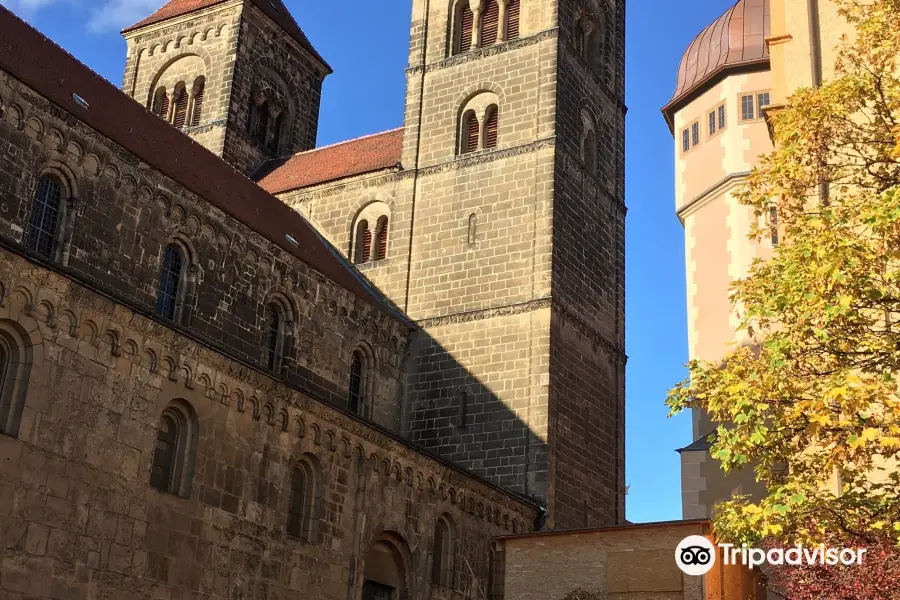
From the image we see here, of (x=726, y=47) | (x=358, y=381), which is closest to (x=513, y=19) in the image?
(x=726, y=47)

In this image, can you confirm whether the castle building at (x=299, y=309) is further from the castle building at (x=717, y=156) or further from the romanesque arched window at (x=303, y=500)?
the castle building at (x=717, y=156)

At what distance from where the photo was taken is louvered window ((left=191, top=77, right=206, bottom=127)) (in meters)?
38.7

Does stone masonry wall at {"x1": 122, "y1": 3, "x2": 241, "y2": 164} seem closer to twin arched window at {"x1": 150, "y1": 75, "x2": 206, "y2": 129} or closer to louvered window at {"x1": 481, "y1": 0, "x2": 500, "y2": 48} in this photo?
twin arched window at {"x1": 150, "y1": 75, "x2": 206, "y2": 129}

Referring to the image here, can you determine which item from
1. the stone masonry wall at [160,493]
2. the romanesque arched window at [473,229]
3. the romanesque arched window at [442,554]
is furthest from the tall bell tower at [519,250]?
the stone masonry wall at [160,493]

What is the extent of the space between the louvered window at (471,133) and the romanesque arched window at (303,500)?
14.4 metres

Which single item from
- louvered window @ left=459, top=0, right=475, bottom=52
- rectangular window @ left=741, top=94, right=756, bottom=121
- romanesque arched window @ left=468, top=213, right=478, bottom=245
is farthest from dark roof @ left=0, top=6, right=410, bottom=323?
rectangular window @ left=741, top=94, right=756, bottom=121

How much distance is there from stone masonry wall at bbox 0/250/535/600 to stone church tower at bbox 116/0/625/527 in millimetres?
6377

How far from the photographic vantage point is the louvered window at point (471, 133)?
3312 centimetres

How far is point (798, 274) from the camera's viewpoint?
12.0 meters

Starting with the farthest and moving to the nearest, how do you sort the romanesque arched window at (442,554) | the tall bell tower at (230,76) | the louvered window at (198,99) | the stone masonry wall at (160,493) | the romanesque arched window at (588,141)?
the louvered window at (198,99) → the tall bell tower at (230,76) → the romanesque arched window at (588,141) → the romanesque arched window at (442,554) → the stone masonry wall at (160,493)

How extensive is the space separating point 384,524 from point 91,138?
9.54 metres

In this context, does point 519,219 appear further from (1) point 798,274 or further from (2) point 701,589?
(1) point 798,274

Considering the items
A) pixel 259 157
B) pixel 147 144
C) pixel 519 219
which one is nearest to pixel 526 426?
pixel 519 219

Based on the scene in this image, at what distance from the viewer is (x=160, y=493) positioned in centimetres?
1781
